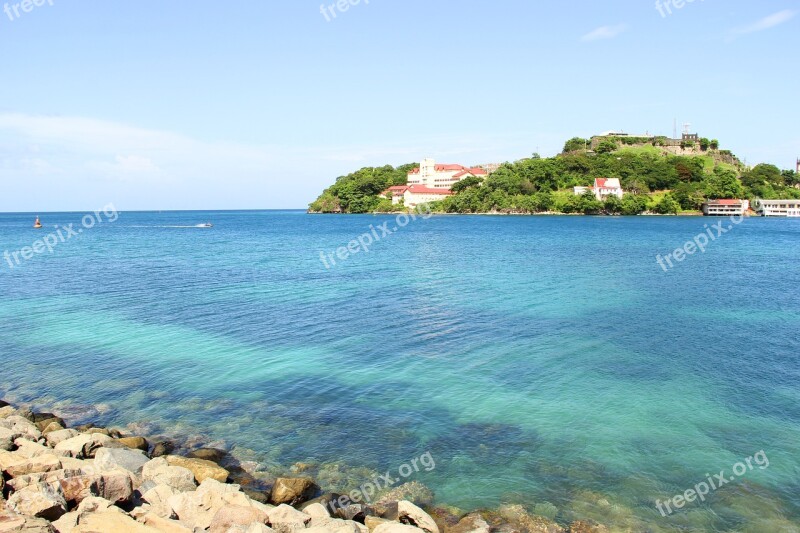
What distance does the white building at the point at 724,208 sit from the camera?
170250 millimetres

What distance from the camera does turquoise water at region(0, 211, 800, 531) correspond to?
1330 centimetres

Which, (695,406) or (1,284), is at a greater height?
(1,284)

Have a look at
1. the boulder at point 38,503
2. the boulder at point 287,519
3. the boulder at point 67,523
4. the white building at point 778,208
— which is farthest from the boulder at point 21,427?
the white building at point 778,208

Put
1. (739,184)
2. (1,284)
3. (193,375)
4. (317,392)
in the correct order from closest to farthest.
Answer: (317,392), (193,375), (1,284), (739,184)

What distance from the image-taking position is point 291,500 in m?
12.0

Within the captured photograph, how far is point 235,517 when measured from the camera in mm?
10117

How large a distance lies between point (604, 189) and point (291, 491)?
18191 centimetres

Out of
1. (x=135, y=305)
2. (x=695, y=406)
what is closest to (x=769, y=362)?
(x=695, y=406)

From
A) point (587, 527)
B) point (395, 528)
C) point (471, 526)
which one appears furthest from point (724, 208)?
point (395, 528)

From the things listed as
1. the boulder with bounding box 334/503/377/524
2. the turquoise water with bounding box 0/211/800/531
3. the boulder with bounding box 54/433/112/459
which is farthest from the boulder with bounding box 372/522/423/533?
the boulder with bounding box 54/433/112/459

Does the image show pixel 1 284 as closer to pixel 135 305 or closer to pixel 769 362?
pixel 135 305

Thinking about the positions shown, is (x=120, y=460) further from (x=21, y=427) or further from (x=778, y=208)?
(x=778, y=208)

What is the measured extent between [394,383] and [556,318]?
13.6 meters

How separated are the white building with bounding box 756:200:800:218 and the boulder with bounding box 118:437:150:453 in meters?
207
